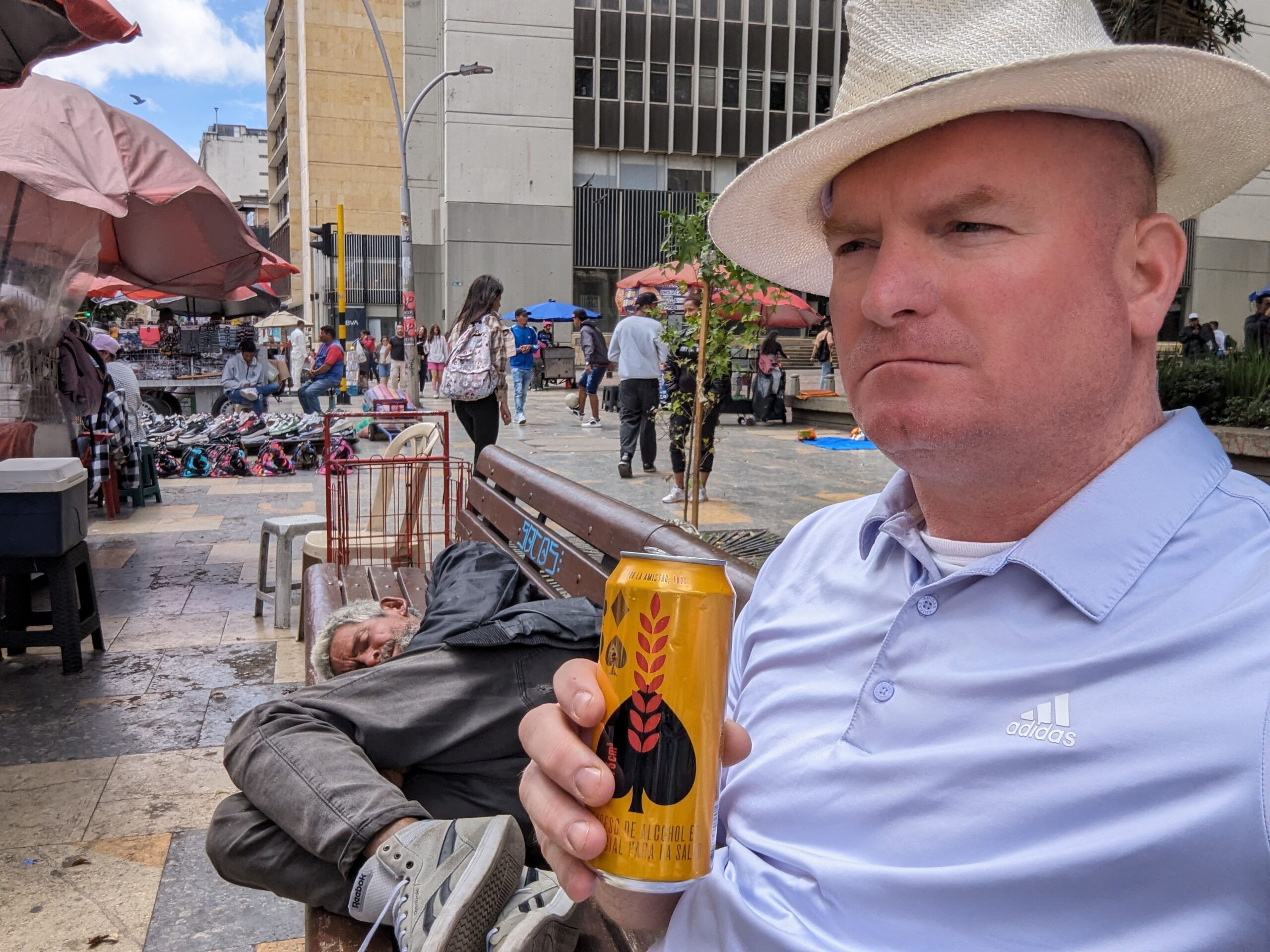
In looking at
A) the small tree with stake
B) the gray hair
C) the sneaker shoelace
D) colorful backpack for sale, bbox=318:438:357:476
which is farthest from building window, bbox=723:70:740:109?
A: the sneaker shoelace

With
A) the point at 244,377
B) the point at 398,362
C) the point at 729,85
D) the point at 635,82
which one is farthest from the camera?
the point at 729,85

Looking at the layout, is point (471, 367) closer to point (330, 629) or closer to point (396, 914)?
point (330, 629)

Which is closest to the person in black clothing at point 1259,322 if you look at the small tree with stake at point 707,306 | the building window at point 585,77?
the small tree with stake at point 707,306

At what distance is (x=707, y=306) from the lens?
684 cm

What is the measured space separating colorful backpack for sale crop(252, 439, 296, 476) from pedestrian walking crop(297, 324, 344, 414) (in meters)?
5.32

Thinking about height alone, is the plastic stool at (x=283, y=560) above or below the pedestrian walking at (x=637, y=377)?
below

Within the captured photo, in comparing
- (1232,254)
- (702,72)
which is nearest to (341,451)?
(702,72)

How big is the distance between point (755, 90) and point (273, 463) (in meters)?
28.1

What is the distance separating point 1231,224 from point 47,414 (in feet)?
120

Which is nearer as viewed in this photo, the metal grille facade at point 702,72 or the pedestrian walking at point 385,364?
the pedestrian walking at point 385,364

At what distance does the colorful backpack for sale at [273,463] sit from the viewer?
40.2ft

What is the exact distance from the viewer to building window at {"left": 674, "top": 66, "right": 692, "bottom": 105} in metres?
34.6

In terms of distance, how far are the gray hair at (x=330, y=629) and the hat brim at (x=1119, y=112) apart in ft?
7.36

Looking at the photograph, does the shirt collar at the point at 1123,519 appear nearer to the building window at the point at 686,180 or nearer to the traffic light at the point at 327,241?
the traffic light at the point at 327,241
